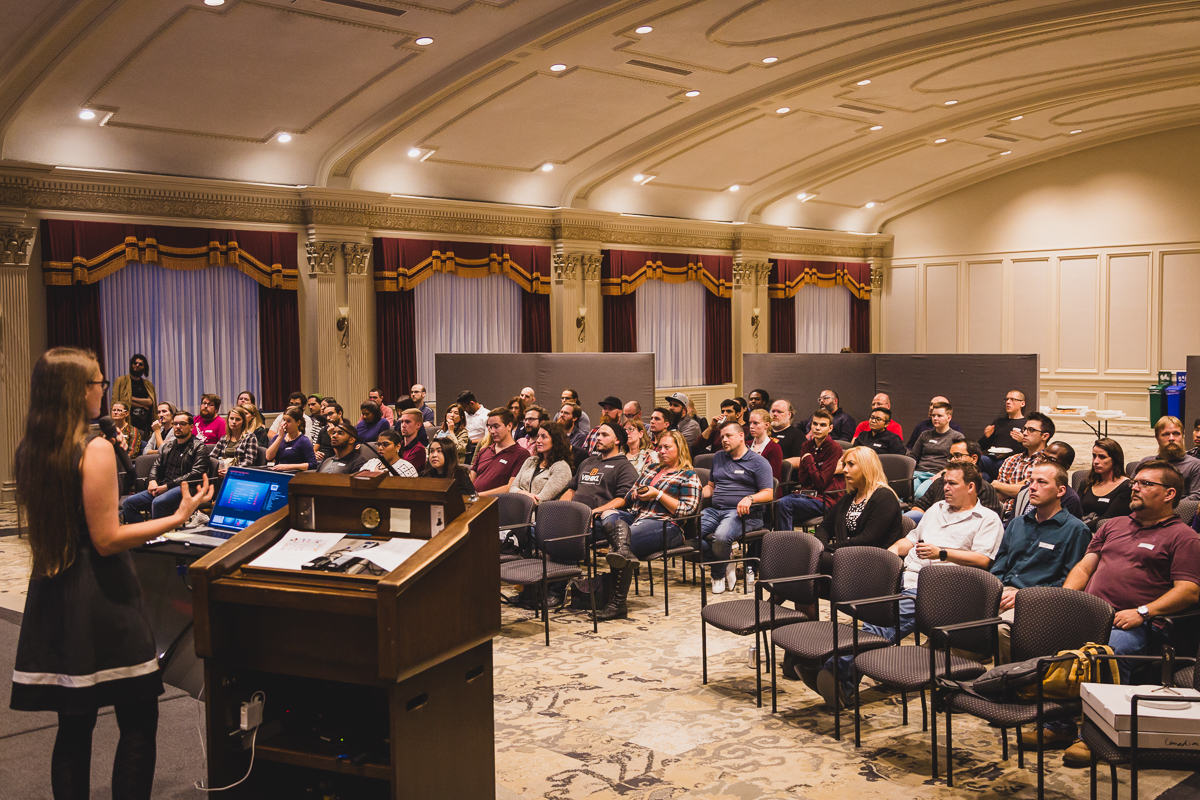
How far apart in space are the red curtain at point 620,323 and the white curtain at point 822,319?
3887mm

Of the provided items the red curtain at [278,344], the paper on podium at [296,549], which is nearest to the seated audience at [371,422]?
the red curtain at [278,344]

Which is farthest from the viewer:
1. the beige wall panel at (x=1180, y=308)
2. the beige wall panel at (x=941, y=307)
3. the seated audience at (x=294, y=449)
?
the beige wall panel at (x=941, y=307)

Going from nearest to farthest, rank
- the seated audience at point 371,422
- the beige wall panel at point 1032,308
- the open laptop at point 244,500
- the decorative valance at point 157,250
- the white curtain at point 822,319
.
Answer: the open laptop at point 244,500 < the seated audience at point 371,422 < the decorative valance at point 157,250 < the beige wall panel at point 1032,308 < the white curtain at point 822,319

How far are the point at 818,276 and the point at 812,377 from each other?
637 centimetres

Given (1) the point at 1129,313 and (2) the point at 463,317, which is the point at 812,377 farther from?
(1) the point at 1129,313

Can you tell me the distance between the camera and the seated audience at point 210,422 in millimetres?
9406

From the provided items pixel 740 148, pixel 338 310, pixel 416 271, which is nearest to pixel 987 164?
pixel 740 148

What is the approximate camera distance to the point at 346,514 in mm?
2492

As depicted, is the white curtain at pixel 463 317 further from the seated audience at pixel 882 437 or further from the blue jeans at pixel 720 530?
the blue jeans at pixel 720 530

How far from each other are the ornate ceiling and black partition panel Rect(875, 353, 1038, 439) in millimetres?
3374

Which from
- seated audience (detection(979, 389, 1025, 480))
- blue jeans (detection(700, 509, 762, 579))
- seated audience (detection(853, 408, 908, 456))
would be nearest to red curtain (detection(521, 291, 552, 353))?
seated audience (detection(853, 408, 908, 456))

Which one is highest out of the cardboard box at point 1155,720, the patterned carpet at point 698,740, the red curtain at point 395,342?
the red curtain at point 395,342

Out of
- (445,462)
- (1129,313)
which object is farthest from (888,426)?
(1129,313)

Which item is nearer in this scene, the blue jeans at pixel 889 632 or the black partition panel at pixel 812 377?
the blue jeans at pixel 889 632
